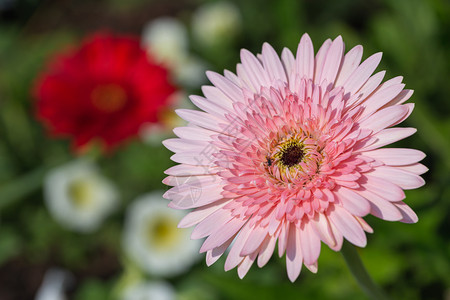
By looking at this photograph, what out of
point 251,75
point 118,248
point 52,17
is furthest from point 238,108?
point 52,17

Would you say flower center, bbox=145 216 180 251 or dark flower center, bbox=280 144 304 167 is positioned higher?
dark flower center, bbox=280 144 304 167

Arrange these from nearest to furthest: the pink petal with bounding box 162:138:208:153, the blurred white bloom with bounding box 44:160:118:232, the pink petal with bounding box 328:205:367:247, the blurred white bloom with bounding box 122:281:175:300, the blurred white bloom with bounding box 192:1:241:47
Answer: the pink petal with bounding box 328:205:367:247 → the pink petal with bounding box 162:138:208:153 → the blurred white bloom with bounding box 122:281:175:300 → the blurred white bloom with bounding box 44:160:118:232 → the blurred white bloom with bounding box 192:1:241:47

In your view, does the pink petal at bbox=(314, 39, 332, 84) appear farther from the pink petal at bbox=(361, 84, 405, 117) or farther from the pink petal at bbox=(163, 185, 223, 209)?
the pink petal at bbox=(163, 185, 223, 209)

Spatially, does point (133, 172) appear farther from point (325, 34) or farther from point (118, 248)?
point (325, 34)

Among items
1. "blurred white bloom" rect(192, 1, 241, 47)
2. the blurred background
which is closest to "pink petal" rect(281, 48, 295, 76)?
the blurred background

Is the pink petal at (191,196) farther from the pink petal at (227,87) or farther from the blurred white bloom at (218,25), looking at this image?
the blurred white bloom at (218,25)

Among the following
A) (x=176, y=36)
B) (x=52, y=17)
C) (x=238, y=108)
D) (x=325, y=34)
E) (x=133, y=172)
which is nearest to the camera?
(x=238, y=108)

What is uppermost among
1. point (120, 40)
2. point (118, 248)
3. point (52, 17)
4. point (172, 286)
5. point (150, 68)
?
point (52, 17)

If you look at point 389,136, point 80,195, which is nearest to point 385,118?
point 389,136
